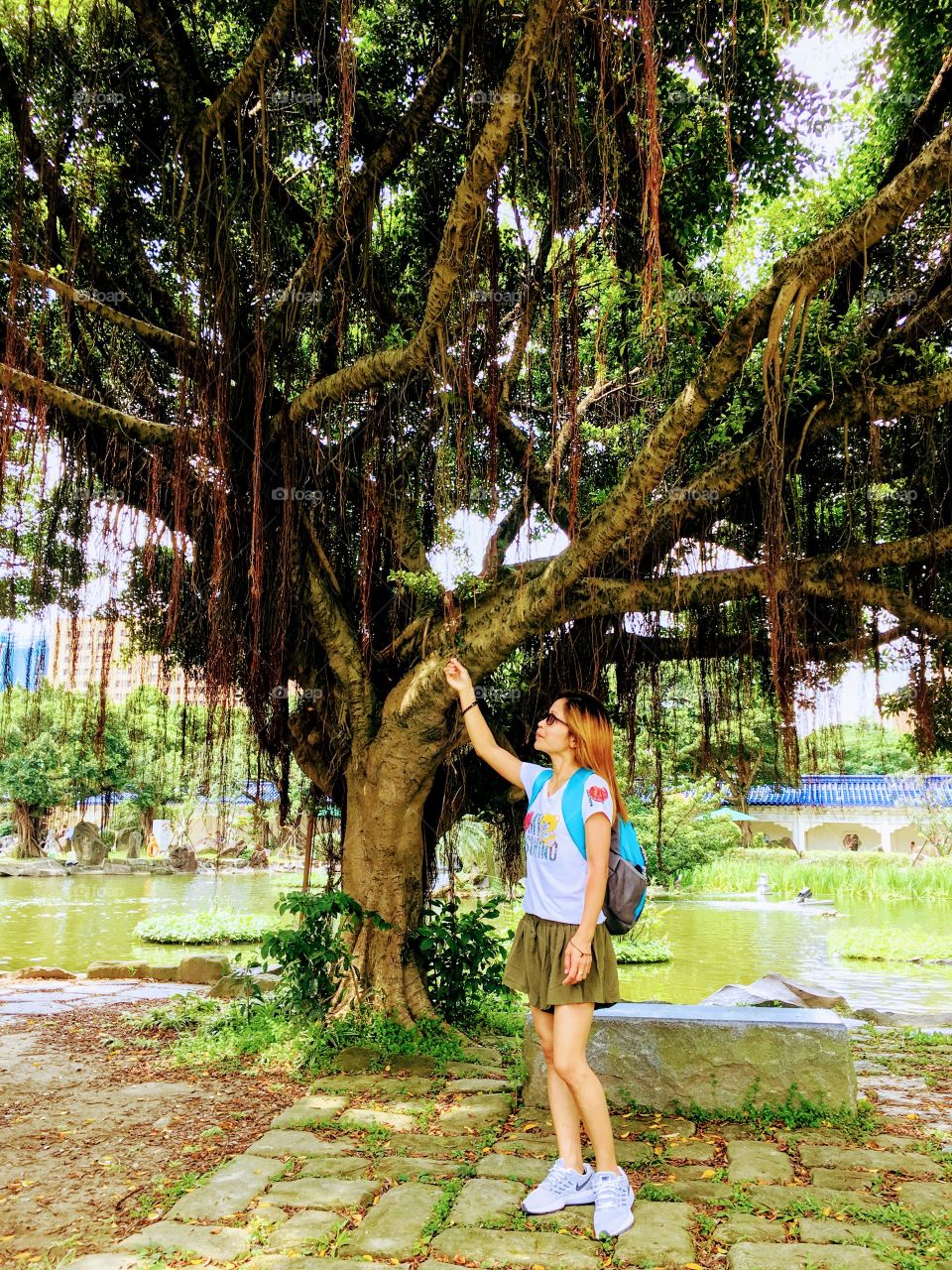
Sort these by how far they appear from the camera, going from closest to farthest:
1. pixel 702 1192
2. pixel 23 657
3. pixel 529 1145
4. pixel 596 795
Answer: pixel 596 795 < pixel 702 1192 < pixel 529 1145 < pixel 23 657

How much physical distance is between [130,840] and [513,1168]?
26.8 meters

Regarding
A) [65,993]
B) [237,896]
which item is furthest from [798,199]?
[237,896]

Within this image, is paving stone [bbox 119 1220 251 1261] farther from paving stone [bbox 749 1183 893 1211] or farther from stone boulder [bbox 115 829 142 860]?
stone boulder [bbox 115 829 142 860]

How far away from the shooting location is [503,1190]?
2.83 meters

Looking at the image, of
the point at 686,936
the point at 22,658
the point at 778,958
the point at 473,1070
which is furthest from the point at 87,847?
the point at 473,1070

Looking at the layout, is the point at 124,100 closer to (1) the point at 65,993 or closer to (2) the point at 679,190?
(2) the point at 679,190

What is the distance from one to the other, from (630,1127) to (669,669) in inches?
161

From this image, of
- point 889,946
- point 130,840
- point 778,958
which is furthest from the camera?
point 130,840

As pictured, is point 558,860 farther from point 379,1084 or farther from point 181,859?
point 181,859

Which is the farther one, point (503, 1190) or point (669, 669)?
point (669, 669)

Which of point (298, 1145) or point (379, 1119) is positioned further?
point (379, 1119)

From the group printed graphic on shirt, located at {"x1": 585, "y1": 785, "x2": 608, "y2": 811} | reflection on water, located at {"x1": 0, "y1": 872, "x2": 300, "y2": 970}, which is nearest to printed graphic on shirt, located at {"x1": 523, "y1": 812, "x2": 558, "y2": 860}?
printed graphic on shirt, located at {"x1": 585, "y1": 785, "x2": 608, "y2": 811}

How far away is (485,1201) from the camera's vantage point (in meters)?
2.75

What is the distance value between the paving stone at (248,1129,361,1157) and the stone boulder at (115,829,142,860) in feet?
85.2
